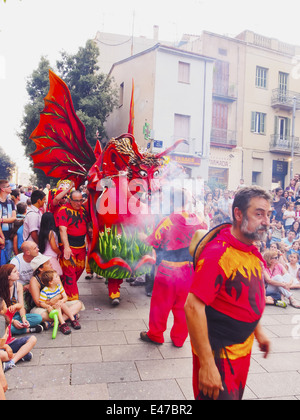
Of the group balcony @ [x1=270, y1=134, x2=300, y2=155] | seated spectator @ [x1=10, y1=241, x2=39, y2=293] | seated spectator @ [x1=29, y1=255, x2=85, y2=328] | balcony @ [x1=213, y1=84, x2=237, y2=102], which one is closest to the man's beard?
seated spectator @ [x1=29, y1=255, x2=85, y2=328]

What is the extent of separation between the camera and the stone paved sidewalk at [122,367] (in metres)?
2.64

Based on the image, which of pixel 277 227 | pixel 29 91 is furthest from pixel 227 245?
pixel 29 91

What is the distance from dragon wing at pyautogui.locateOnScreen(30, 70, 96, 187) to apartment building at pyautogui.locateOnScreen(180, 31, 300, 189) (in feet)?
12.1

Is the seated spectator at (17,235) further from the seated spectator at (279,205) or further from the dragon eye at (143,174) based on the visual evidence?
the seated spectator at (279,205)

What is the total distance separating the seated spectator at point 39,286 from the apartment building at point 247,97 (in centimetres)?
486

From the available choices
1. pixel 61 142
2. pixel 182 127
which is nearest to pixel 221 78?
pixel 182 127

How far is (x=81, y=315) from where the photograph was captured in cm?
437

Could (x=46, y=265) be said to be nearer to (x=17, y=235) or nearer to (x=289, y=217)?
(x=17, y=235)

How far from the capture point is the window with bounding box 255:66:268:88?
7.82 meters

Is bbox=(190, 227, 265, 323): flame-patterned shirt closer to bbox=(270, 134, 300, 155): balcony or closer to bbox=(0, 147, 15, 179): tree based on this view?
bbox=(270, 134, 300, 155): balcony

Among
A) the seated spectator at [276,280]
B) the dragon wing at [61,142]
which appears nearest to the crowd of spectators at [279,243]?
the seated spectator at [276,280]
